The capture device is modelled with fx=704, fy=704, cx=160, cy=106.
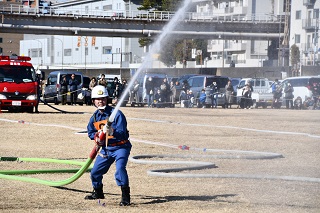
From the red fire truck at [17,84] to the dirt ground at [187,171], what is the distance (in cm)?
477

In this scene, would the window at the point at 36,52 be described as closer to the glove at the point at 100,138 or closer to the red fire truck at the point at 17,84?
the red fire truck at the point at 17,84

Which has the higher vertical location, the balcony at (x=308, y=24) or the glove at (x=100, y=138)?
the balcony at (x=308, y=24)

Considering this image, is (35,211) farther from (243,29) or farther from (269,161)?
(243,29)

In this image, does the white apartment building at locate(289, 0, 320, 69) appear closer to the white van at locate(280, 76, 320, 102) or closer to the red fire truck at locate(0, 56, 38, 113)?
the white van at locate(280, 76, 320, 102)

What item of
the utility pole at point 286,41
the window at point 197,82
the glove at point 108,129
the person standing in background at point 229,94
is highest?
the utility pole at point 286,41

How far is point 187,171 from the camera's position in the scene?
1245cm

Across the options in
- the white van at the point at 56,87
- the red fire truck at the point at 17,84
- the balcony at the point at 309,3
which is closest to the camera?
the red fire truck at the point at 17,84

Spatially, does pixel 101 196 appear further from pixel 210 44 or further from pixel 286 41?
pixel 210 44

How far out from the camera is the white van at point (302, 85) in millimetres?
37438

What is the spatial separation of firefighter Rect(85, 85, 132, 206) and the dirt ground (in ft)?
0.89

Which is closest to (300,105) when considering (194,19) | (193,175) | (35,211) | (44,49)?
(194,19)

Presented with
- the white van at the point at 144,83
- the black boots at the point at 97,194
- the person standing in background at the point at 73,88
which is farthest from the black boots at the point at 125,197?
the person standing in background at the point at 73,88

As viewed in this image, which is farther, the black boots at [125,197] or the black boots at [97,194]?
the black boots at [97,194]

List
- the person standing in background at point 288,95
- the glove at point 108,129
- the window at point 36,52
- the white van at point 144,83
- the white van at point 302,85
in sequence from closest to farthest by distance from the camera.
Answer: the glove at point 108,129, the white van at point 302,85, the person standing in background at point 288,95, the white van at point 144,83, the window at point 36,52
